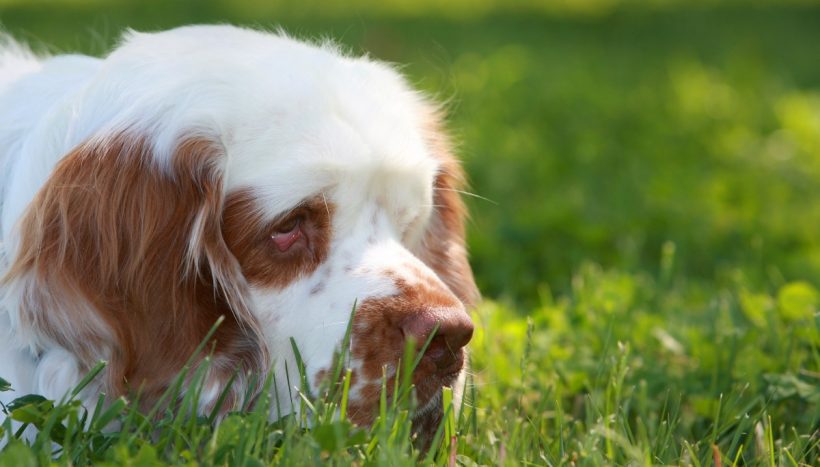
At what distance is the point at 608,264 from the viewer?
5.12 m

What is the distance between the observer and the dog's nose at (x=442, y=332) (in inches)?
106

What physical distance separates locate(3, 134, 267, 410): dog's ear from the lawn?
0.51 ft

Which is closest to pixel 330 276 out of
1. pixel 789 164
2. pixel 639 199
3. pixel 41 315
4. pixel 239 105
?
pixel 239 105

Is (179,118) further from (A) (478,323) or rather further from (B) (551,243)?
(B) (551,243)

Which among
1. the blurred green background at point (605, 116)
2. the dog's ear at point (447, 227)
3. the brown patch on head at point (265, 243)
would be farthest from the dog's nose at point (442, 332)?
the blurred green background at point (605, 116)

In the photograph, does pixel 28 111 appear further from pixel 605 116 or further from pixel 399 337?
pixel 605 116

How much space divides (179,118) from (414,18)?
981 centimetres

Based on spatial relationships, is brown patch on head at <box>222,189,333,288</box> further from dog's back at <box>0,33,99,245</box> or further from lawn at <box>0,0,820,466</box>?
dog's back at <box>0,33,99,245</box>

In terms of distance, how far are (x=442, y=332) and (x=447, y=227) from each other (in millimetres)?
911

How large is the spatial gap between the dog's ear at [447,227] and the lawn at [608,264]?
17cm

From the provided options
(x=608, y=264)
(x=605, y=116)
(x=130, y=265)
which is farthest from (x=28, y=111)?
(x=605, y=116)

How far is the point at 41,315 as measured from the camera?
272 centimetres

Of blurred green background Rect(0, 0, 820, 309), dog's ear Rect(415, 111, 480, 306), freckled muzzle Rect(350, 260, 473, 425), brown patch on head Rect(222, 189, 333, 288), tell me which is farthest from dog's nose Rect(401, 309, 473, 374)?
blurred green background Rect(0, 0, 820, 309)

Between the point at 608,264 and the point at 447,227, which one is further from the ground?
the point at 447,227
